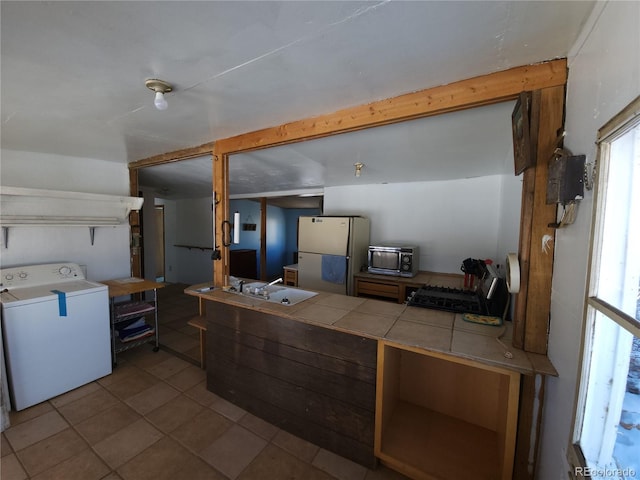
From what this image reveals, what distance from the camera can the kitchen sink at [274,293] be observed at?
2070 mm

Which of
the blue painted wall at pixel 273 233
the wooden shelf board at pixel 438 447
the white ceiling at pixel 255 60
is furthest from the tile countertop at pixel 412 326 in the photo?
the blue painted wall at pixel 273 233

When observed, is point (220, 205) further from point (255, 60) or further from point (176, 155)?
point (255, 60)

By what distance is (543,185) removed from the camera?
1106mm

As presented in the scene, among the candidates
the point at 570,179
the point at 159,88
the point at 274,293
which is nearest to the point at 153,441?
the point at 274,293

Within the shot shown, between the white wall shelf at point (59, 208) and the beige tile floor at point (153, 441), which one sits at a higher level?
the white wall shelf at point (59, 208)

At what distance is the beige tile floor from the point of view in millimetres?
1454

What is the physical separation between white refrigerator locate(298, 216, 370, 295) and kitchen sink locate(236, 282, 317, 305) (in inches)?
48.1

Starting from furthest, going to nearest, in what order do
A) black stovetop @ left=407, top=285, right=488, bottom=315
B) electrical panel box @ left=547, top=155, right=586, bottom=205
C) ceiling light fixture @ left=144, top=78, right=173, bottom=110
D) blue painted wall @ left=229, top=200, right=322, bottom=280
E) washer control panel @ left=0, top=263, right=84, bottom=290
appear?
blue painted wall @ left=229, top=200, right=322, bottom=280 < washer control panel @ left=0, top=263, right=84, bottom=290 < black stovetop @ left=407, top=285, right=488, bottom=315 < ceiling light fixture @ left=144, top=78, right=173, bottom=110 < electrical panel box @ left=547, top=155, right=586, bottom=205

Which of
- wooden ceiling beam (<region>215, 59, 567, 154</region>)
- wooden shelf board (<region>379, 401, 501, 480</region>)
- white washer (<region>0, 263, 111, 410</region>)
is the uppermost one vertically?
wooden ceiling beam (<region>215, 59, 567, 154</region>)

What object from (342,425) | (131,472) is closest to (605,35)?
(342,425)

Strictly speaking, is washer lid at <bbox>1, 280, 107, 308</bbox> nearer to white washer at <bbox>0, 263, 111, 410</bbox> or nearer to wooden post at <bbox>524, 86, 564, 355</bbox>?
white washer at <bbox>0, 263, 111, 410</bbox>

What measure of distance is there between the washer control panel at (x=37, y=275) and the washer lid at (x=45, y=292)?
0.07 meters

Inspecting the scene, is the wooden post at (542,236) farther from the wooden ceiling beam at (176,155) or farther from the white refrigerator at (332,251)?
the wooden ceiling beam at (176,155)
